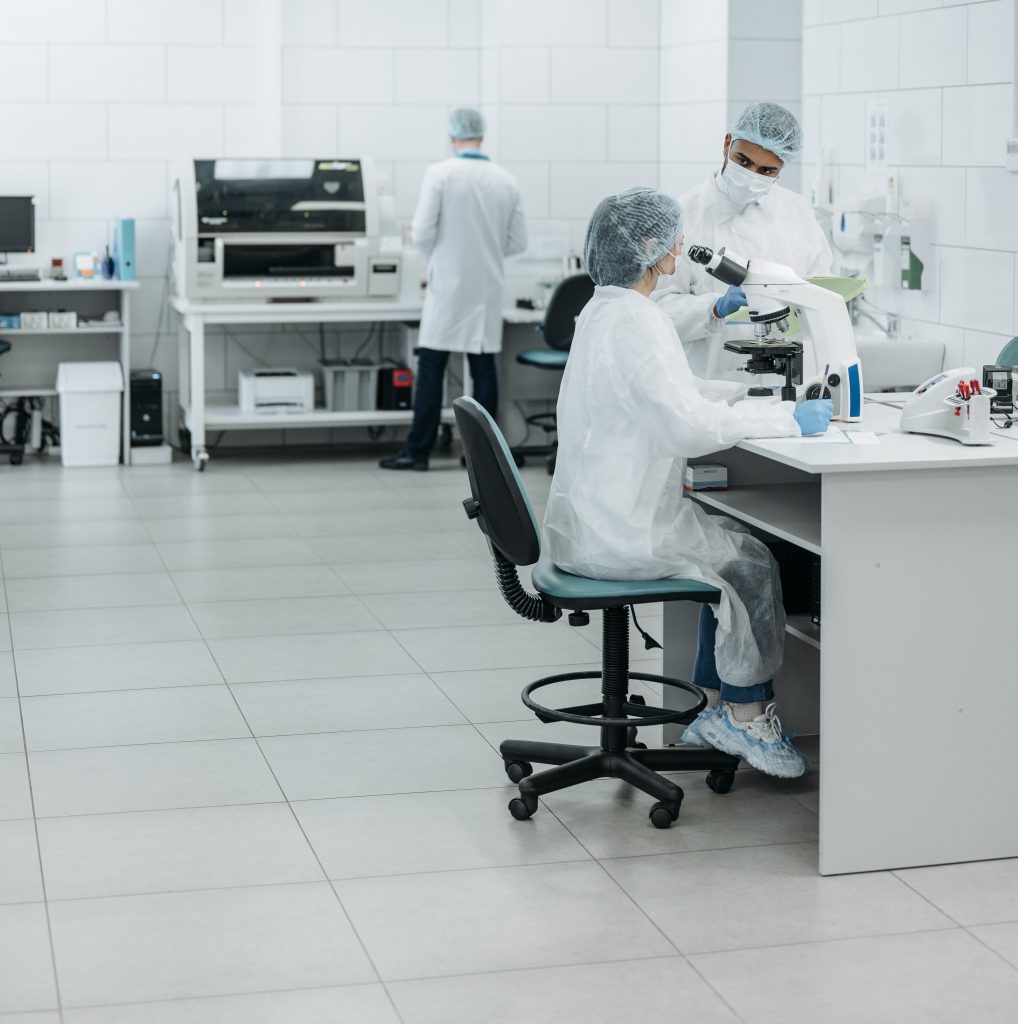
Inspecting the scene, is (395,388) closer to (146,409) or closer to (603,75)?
(146,409)

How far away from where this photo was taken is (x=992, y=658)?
2766mm

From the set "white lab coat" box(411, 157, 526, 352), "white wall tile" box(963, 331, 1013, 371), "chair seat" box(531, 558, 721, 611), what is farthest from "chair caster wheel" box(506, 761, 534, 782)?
"white lab coat" box(411, 157, 526, 352)

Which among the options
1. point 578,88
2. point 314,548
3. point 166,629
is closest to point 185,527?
point 314,548

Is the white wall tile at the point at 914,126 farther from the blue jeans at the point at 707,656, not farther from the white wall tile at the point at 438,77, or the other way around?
the white wall tile at the point at 438,77

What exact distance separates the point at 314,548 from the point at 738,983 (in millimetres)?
3238

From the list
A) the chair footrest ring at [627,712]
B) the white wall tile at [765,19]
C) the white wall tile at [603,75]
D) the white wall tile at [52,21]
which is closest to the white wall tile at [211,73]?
the white wall tile at [52,21]

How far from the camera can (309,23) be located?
7098mm

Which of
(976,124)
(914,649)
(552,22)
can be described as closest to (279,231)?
(552,22)

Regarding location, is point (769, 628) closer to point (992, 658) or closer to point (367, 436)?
point (992, 658)

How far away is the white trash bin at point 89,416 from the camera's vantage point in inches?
268

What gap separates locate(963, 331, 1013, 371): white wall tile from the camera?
4.48 metres

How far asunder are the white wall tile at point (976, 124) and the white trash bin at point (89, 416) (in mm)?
3750

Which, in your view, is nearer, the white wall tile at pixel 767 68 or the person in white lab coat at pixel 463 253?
the white wall tile at pixel 767 68

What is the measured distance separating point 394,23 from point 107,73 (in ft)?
4.30
